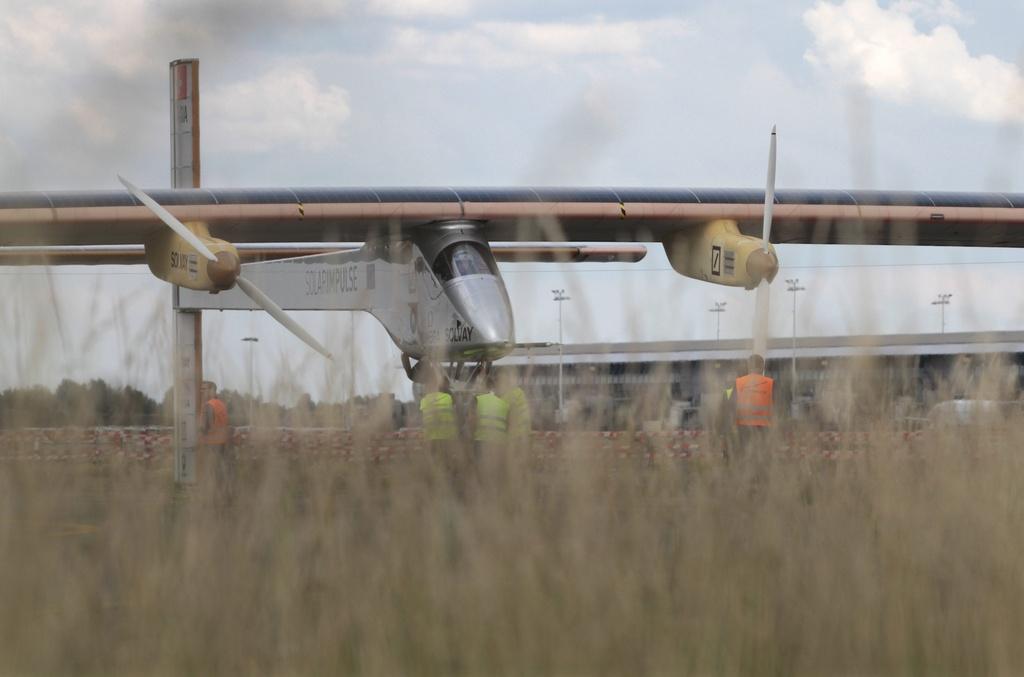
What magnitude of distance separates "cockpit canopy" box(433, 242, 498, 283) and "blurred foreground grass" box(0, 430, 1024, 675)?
13261 millimetres

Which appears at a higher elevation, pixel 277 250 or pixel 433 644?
pixel 277 250

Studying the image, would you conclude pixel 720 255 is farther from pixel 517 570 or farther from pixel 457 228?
pixel 517 570

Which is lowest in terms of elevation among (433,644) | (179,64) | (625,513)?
(433,644)

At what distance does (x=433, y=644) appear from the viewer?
363cm

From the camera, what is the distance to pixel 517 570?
3.96 metres

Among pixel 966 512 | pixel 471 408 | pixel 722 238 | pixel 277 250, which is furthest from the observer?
pixel 277 250

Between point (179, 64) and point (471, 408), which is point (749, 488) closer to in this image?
point (471, 408)

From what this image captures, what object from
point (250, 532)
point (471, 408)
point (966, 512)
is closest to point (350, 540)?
point (250, 532)

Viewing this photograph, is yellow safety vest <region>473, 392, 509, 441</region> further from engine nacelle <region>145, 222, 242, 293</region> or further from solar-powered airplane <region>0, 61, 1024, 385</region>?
engine nacelle <region>145, 222, 242, 293</region>

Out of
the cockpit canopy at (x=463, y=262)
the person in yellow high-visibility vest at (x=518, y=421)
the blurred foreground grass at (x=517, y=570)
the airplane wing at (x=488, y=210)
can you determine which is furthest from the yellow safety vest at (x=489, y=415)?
the airplane wing at (x=488, y=210)

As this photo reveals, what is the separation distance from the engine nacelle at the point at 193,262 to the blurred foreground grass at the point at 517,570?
36.9 feet

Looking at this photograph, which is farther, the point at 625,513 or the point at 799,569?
the point at 625,513

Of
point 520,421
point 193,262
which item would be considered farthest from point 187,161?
point 520,421

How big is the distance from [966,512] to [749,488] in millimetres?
894
